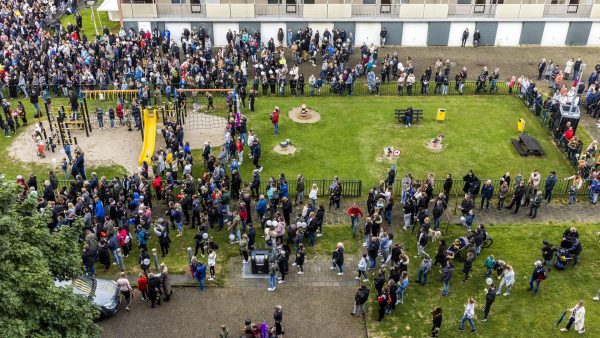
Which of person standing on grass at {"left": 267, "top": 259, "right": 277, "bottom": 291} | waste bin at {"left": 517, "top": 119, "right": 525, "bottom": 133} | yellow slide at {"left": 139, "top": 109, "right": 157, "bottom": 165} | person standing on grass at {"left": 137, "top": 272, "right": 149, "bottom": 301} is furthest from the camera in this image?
waste bin at {"left": 517, "top": 119, "right": 525, "bottom": 133}

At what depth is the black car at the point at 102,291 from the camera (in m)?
18.2

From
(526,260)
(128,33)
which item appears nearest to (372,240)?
(526,260)

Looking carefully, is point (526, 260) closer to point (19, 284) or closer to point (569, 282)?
point (569, 282)

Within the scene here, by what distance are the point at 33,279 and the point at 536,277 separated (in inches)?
605

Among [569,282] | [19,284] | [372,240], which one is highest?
[19,284]

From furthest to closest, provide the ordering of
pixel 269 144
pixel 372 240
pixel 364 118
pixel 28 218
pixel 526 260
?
pixel 364 118
pixel 269 144
pixel 526 260
pixel 372 240
pixel 28 218

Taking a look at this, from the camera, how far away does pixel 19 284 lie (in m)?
12.0

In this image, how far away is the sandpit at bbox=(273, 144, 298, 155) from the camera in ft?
94.7

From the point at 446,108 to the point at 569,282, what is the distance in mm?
15344

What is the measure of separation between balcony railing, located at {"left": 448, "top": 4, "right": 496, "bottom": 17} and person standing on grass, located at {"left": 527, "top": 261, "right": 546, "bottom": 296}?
27.2 m

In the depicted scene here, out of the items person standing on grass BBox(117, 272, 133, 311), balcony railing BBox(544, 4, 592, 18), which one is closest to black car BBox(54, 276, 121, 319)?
person standing on grass BBox(117, 272, 133, 311)

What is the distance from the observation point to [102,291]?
18.7 meters

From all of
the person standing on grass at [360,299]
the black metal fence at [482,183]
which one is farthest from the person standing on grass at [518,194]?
the person standing on grass at [360,299]

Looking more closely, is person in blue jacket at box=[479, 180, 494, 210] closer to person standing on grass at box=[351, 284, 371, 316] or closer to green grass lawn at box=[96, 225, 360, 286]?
green grass lawn at box=[96, 225, 360, 286]
